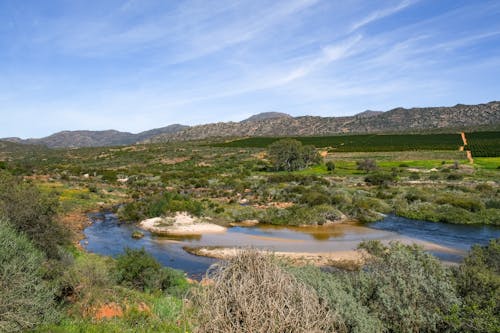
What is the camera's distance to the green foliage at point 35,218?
15.9 metres

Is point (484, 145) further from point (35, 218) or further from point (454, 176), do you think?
point (35, 218)

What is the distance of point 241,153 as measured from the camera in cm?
9956

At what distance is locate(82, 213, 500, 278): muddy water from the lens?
1002 inches

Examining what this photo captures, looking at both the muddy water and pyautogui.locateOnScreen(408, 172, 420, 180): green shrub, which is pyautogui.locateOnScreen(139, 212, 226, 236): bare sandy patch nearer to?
the muddy water

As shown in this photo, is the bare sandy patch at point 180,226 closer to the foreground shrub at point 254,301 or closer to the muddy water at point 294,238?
the muddy water at point 294,238

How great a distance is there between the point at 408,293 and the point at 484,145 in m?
96.6

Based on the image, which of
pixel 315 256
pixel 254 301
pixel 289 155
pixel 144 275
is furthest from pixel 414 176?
pixel 254 301

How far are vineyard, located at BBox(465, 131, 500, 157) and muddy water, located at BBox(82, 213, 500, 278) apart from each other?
2119 inches

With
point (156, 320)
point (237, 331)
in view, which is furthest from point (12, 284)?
point (237, 331)

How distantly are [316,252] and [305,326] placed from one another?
1993 cm

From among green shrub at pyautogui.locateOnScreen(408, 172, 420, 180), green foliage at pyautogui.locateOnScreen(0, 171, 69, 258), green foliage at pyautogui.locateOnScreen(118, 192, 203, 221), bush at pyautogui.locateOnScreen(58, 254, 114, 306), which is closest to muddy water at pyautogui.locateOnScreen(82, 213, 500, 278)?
green foliage at pyautogui.locateOnScreen(118, 192, 203, 221)

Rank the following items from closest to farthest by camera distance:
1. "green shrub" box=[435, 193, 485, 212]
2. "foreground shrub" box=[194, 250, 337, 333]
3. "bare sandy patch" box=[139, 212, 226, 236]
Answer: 1. "foreground shrub" box=[194, 250, 337, 333]
2. "bare sandy patch" box=[139, 212, 226, 236]
3. "green shrub" box=[435, 193, 485, 212]

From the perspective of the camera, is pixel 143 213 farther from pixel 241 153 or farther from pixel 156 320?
pixel 241 153

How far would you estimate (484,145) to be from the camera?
296 feet
